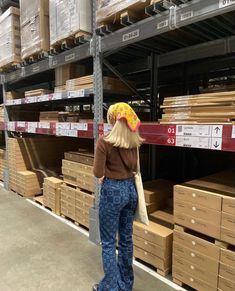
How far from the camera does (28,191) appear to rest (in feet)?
17.7

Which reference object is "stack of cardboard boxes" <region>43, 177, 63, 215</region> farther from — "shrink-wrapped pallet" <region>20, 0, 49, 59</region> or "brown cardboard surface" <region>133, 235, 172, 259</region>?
"shrink-wrapped pallet" <region>20, 0, 49, 59</region>

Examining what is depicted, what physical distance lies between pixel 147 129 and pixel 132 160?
445mm

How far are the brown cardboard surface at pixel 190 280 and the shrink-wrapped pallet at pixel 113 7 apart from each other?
2.55 meters

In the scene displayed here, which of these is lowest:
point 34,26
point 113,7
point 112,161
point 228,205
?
point 228,205

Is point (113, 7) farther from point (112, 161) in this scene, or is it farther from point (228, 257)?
point (228, 257)

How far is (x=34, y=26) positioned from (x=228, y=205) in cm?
362

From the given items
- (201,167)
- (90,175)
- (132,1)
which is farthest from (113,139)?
(201,167)

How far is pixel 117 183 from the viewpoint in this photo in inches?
89.4

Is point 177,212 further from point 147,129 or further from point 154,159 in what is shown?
point 154,159

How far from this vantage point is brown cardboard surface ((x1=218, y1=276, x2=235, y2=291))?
220 cm

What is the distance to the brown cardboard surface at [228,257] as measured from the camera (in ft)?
7.16

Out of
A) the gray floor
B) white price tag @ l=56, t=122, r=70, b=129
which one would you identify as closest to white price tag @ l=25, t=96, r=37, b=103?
white price tag @ l=56, t=122, r=70, b=129

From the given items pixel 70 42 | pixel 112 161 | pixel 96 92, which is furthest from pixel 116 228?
pixel 70 42

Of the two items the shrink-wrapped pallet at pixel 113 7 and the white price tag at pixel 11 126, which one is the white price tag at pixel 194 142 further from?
the white price tag at pixel 11 126
